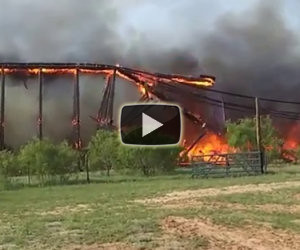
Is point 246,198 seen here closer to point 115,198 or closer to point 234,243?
point 115,198

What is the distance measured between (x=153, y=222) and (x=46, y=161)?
25.6m

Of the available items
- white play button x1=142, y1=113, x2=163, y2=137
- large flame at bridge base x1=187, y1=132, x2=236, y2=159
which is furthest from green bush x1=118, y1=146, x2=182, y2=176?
white play button x1=142, y1=113, x2=163, y2=137

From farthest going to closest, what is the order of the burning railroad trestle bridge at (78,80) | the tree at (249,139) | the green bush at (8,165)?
the burning railroad trestle bridge at (78,80)
the tree at (249,139)
the green bush at (8,165)

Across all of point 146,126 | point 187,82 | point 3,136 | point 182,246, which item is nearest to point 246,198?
point 182,246

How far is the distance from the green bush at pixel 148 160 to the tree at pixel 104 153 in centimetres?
107

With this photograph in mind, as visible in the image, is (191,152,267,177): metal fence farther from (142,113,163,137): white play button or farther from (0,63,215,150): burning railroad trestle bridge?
(142,113,163,137): white play button

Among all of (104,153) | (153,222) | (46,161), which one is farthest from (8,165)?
(153,222)

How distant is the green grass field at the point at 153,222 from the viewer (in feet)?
40.5

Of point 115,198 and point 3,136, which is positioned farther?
point 3,136

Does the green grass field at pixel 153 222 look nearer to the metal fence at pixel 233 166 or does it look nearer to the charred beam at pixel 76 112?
the metal fence at pixel 233 166

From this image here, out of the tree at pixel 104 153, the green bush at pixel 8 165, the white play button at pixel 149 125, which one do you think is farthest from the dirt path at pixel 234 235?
the tree at pixel 104 153

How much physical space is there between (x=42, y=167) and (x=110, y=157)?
351 inches

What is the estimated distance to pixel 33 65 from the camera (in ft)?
222

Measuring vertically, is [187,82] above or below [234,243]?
above
